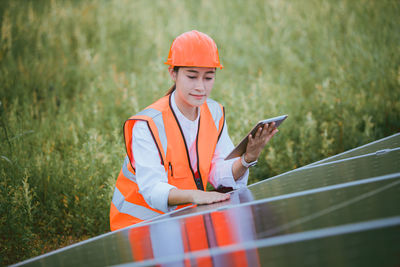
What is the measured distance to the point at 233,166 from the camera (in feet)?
9.80

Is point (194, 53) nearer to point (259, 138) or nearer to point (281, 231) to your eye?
point (259, 138)

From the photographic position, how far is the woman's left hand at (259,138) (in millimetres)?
2604

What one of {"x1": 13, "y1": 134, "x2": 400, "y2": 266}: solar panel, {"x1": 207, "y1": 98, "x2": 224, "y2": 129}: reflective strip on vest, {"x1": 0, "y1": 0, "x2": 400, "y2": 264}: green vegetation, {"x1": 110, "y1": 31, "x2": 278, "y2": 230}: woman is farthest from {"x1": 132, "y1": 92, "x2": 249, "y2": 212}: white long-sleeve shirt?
{"x1": 0, "y1": 0, "x2": 400, "y2": 264}: green vegetation

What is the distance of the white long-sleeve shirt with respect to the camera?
259 cm

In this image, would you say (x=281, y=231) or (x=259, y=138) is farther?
(x=259, y=138)

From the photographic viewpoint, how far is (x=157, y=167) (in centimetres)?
269

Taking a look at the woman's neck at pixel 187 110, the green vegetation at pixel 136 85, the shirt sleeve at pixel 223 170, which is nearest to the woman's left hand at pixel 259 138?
the shirt sleeve at pixel 223 170

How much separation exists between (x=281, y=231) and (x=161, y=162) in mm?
1355

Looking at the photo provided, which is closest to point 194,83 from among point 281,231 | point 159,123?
point 159,123

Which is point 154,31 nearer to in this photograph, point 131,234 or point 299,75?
point 299,75

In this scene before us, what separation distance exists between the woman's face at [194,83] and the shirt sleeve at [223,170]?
1.60 ft

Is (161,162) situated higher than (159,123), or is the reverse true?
(159,123)

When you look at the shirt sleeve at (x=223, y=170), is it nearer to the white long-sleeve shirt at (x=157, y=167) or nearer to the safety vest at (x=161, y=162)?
the white long-sleeve shirt at (x=157, y=167)

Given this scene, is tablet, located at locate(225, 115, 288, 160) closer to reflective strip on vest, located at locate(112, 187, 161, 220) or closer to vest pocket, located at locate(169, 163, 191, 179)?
vest pocket, located at locate(169, 163, 191, 179)
